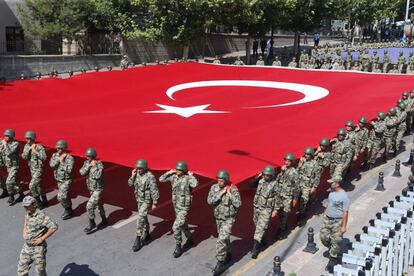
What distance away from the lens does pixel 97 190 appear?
1073 centimetres

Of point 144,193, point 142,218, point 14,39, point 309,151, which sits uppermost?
point 14,39

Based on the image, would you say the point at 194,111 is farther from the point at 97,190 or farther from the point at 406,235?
the point at 406,235

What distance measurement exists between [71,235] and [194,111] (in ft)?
19.1

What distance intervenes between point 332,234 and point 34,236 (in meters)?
5.20

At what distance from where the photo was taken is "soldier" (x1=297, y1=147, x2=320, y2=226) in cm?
1113

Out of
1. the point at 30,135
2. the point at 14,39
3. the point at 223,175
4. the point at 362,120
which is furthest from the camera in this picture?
the point at 14,39

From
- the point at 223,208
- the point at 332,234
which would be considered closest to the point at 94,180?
the point at 223,208

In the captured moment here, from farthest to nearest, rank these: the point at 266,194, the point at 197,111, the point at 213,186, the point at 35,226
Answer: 1. the point at 197,111
2. the point at 266,194
3. the point at 213,186
4. the point at 35,226

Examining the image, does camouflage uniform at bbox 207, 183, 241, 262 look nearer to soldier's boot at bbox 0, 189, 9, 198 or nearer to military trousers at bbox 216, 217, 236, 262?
military trousers at bbox 216, 217, 236, 262

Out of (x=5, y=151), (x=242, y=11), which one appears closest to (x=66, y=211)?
(x=5, y=151)

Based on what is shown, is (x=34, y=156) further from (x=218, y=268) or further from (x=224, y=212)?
(x=218, y=268)

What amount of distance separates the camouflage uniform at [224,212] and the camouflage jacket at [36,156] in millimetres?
4590

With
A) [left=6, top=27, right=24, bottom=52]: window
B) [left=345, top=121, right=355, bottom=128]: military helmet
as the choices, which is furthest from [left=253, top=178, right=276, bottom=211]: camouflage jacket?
[left=6, top=27, right=24, bottom=52]: window

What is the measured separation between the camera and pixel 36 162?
1164cm
